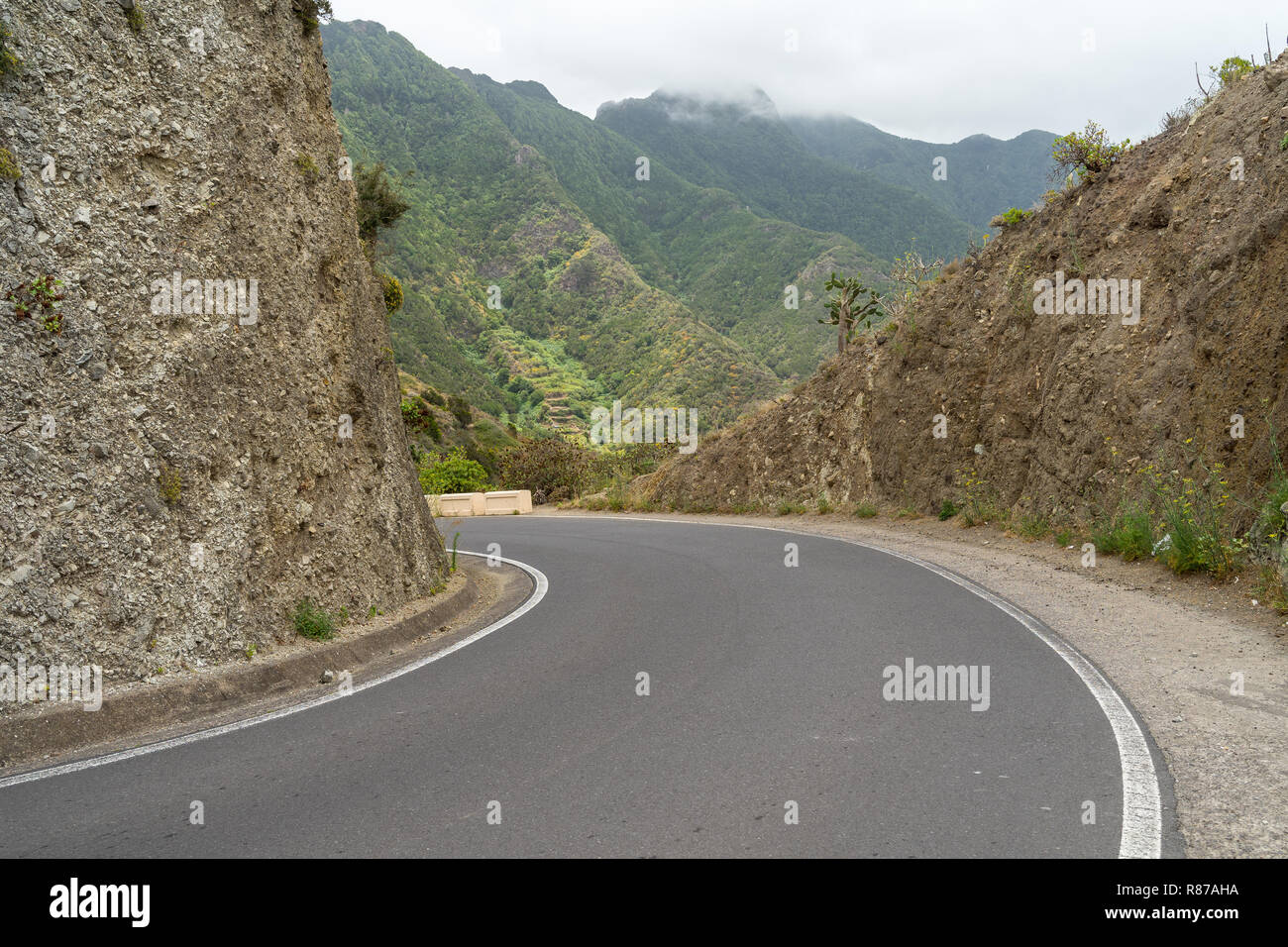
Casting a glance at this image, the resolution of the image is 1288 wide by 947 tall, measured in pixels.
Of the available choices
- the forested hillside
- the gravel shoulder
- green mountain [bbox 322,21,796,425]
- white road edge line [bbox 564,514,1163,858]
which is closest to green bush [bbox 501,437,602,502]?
the forested hillside

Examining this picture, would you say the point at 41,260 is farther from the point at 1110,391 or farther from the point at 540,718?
the point at 1110,391

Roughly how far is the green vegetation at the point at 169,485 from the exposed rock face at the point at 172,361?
2 centimetres

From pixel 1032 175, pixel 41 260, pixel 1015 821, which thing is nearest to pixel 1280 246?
pixel 1015 821

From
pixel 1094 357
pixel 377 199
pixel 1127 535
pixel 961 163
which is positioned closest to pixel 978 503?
pixel 1094 357

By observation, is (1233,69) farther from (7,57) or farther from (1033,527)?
(7,57)

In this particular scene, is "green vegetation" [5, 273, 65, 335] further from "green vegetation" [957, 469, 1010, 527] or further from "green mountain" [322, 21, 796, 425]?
"green mountain" [322, 21, 796, 425]

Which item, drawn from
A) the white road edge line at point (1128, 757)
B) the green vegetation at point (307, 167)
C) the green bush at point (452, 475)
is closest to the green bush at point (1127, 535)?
the white road edge line at point (1128, 757)

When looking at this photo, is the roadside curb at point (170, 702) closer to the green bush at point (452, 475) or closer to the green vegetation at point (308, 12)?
the green vegetation at point (308, 12)

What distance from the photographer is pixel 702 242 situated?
303 ft

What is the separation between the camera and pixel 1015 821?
164 inches

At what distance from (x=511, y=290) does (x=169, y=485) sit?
72.4m

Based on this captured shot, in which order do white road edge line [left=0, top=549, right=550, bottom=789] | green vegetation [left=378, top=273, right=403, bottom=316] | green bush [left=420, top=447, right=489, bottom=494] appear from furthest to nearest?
1. green bush [left=420, top=447, right=489, bottom=494]
2. green vegetation [left=378, top=273, right=403, bottom=316]
3. white road edge line [left=0, top=549, right=550, bottom=789]

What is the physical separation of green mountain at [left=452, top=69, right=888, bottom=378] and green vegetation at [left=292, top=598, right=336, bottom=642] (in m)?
53.6

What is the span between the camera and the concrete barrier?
A: 3150 cm
